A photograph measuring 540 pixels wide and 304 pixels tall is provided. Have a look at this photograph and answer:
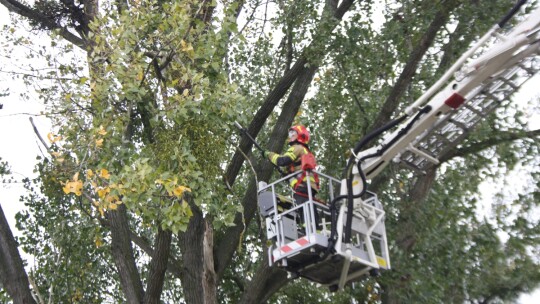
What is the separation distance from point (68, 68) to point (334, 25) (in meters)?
4.49

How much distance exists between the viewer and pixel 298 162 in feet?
31.6

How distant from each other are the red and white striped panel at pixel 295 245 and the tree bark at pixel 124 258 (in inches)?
148

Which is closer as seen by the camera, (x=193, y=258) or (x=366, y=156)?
(x=366, y=156)

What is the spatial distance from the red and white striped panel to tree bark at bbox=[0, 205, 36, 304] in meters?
4.20

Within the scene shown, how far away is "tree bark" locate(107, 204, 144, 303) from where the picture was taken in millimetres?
11539

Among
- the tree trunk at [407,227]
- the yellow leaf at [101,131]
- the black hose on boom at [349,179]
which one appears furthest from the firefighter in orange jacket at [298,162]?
the tree trunk at [407,227]

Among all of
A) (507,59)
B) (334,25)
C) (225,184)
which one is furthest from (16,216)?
(507,59)

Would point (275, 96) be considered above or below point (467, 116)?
above

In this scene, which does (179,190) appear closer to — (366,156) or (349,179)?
(349,179)

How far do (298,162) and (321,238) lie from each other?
→ 1415 mm

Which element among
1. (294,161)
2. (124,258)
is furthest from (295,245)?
(124,258)

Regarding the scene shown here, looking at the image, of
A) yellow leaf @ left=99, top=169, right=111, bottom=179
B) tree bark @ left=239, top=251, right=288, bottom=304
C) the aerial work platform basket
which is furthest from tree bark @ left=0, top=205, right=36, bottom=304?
the aerial work platform basket

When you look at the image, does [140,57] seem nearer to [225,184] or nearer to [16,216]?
[225,184]

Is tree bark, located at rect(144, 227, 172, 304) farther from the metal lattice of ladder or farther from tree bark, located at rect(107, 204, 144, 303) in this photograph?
the metal lattice of ladder
